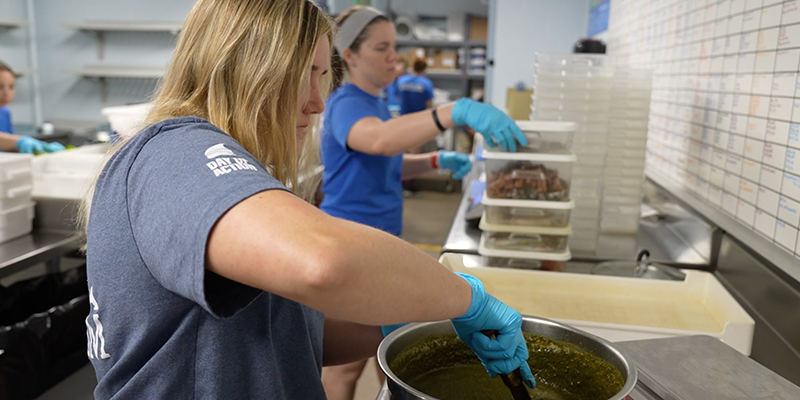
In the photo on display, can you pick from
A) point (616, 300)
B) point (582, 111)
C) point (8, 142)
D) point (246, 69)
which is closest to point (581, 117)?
point (582, 111)

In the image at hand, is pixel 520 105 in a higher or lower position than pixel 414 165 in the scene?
higher

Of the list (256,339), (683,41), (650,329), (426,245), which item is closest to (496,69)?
(426,245)

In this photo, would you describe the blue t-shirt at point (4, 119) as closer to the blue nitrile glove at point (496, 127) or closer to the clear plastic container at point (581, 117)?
the blue nitrile glove at point (496, 127)

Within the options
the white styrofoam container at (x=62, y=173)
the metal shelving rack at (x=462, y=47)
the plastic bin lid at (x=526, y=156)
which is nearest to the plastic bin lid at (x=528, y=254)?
the plastic bin lid at (x=526, y=156)

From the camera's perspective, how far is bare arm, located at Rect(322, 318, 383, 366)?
122cm

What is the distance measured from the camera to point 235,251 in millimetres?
617

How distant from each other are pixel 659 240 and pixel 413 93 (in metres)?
5.54

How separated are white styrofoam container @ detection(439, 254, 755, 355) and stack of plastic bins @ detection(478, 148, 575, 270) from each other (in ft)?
0.35

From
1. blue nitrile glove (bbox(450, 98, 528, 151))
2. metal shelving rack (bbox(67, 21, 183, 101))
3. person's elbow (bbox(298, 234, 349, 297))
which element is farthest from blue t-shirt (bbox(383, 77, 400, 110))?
person's elbow (bbox(298, 234, 349, 297))

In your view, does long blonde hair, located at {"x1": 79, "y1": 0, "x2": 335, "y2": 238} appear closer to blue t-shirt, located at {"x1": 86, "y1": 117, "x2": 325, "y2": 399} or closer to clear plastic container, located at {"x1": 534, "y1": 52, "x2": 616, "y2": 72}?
blue t-shirt, located at {"x1": 86, "y1": 117, "x2": 325, "y2": 399}

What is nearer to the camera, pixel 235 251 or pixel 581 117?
pixel 235 251

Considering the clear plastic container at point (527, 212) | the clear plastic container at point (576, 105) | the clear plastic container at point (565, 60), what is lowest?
the clear plastic container at point (527, 212)

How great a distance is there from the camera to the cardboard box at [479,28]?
8.94 meters

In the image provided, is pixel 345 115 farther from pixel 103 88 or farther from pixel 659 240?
pixel 103 88
